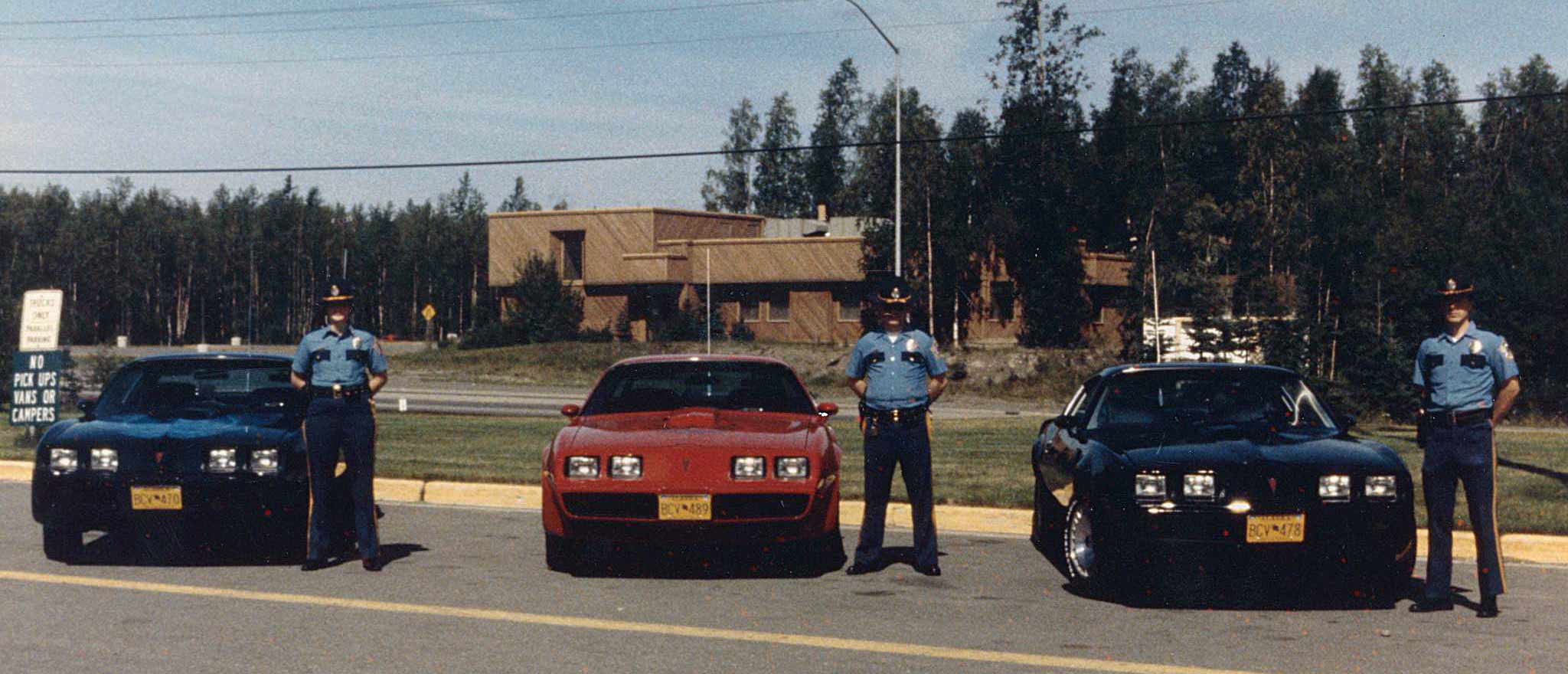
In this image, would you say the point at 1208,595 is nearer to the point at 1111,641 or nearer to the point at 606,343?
the point at 1111,641

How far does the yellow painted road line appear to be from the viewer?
6.85m

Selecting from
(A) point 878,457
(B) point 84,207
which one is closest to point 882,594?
(A) point 878,457

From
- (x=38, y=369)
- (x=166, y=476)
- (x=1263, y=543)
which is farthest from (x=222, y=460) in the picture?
(x=38, y=369)

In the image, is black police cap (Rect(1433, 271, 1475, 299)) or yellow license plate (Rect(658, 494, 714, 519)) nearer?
black police cap (Rect(1433, 271, 1475, 299))

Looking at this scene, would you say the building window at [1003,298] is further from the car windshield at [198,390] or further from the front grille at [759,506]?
the front grille at [759,506]

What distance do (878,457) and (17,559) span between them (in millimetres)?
5630

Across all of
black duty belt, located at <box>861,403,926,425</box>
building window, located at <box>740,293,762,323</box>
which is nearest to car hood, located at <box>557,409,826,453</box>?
black duty belt, located at <box>861,403,926,425</box>

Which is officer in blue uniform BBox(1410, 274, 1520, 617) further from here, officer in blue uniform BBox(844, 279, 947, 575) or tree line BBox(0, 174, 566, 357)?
tree line BBox(0, 174, 566, 357)

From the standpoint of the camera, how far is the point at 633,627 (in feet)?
25.4

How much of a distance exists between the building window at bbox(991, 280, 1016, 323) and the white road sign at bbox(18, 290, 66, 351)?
4420cm

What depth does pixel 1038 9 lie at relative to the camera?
61.1 metres

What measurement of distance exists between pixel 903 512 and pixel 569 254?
5849 centimetres

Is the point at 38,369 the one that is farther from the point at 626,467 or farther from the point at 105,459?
the point at 626,467

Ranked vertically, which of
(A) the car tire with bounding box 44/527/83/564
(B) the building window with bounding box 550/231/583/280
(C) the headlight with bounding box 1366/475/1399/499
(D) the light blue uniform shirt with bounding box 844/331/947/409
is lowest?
(A) the car tire with bounding box 44/527/83/564
